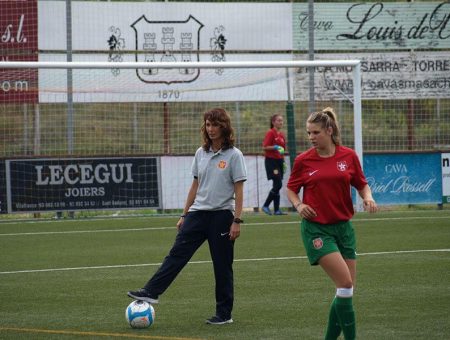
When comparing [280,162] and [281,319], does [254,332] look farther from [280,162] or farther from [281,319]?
[280,162]

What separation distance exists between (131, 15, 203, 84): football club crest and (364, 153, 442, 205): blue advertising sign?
205 inches

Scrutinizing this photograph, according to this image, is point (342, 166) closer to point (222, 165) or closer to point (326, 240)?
point (326, 240)

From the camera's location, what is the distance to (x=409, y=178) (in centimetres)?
2220

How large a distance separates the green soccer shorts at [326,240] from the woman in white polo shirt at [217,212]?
1609 mm

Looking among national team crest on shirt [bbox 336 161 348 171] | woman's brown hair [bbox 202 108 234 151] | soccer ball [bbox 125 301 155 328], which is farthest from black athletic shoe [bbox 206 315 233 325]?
national team crest on shirt [bbox 336 161 348 171]

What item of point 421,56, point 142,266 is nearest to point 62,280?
point 142,266

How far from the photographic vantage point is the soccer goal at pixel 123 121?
66.6 ft

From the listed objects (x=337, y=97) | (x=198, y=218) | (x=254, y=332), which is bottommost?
(x=254, y=332)

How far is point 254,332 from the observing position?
28.1 feet

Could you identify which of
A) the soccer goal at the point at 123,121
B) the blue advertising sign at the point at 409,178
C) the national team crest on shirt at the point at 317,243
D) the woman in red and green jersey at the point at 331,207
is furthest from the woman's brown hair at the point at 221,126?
the blue advertising sign at the point at 409,178

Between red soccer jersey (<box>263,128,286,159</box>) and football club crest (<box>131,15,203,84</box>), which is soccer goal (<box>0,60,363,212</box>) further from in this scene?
red soccer jersey (<box>263,128,286,159</box>)

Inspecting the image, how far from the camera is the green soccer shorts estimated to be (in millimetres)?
7320

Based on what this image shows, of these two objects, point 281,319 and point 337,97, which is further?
point 337,97

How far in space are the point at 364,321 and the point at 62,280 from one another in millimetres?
4462
